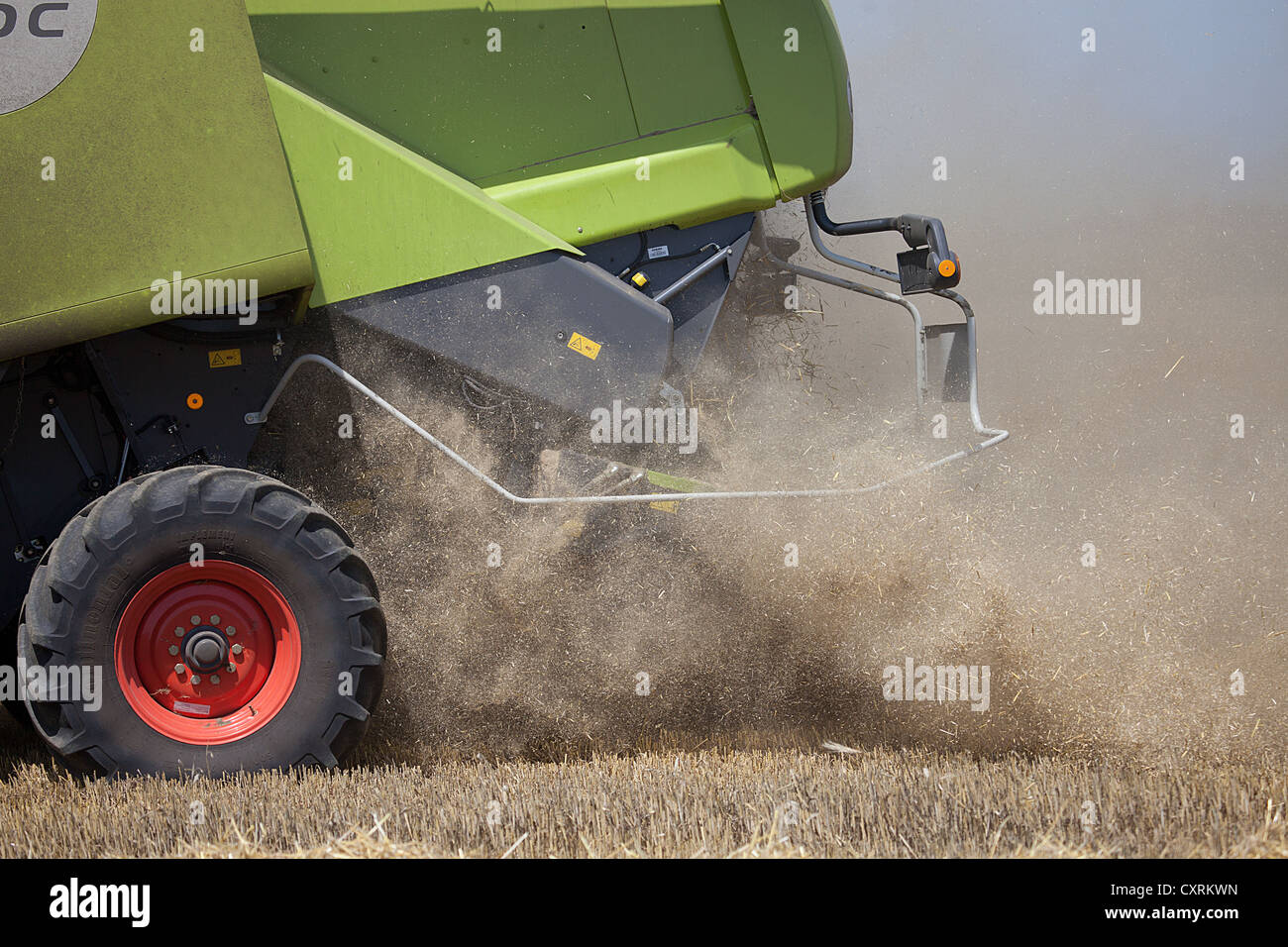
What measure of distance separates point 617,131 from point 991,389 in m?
3.20

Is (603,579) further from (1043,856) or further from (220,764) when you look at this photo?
(1043,856)

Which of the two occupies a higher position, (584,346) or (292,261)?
(292,261)

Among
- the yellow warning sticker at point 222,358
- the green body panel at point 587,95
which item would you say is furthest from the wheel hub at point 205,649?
the green body panel at point 587,95

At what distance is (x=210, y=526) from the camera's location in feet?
11.0

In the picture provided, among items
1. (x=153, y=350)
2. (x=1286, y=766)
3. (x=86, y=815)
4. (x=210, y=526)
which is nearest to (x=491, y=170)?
(x=153, y=350)

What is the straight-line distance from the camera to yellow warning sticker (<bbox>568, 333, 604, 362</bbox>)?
4000mm

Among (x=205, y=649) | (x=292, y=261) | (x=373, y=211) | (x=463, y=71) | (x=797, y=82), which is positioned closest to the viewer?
(x=205, y=649)

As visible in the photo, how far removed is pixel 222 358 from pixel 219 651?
107 cm

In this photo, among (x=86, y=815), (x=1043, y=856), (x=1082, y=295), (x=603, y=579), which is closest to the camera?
(x=1043, y=856)

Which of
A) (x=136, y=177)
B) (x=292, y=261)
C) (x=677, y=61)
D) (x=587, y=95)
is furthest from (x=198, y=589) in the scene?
(x=677, y=61)

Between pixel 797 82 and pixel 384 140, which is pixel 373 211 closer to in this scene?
pixel 384 140

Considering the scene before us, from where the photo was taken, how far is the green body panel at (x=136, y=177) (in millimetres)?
3338

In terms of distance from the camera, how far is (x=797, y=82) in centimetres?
431

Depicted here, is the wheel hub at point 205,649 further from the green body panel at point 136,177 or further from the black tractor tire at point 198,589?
the green body panel at point 136,177
